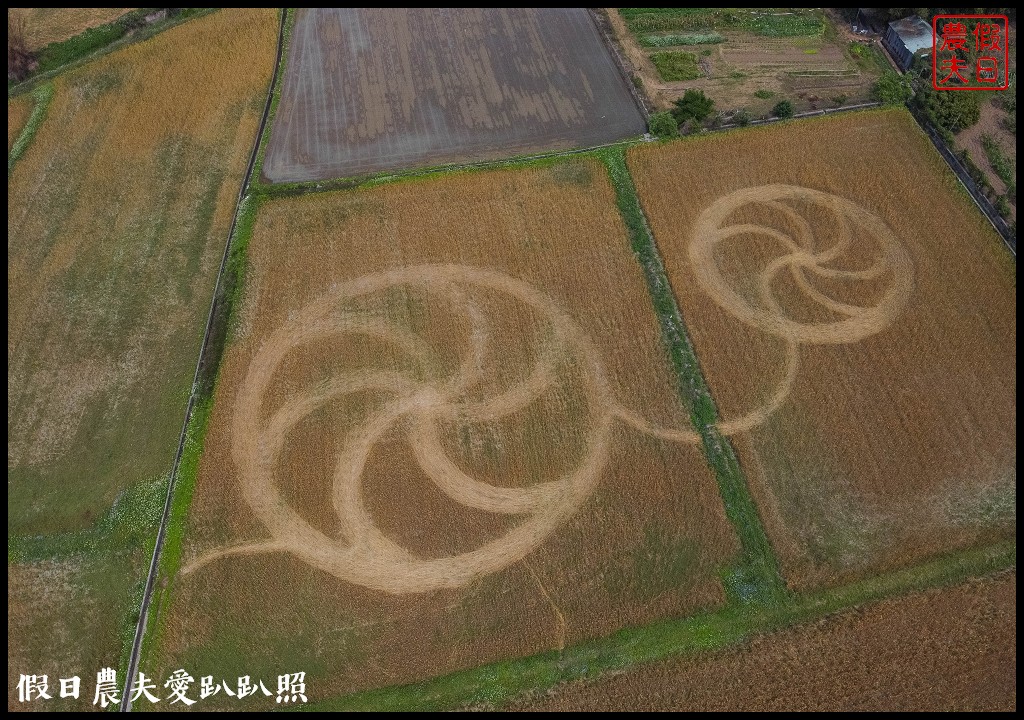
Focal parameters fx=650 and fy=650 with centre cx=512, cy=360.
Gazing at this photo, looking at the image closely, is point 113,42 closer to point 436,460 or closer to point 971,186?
point 436,460

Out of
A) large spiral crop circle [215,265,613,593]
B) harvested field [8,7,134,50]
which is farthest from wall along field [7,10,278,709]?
harvested field [8,7,134,50]

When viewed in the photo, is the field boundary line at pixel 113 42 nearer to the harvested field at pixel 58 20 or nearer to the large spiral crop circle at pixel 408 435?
the harvested field at pixel 58 20

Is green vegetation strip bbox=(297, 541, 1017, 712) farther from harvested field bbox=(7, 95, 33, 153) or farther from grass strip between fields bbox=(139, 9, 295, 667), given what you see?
harvested field bbox=(7, 95, 33, 153)

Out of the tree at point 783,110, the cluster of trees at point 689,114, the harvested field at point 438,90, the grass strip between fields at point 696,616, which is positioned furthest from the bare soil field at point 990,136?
the grass strip between fields at point 696,616

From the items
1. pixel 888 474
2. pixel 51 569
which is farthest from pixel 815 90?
pixel 51 569

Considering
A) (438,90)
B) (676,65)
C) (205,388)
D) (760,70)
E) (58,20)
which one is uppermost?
(58,20)

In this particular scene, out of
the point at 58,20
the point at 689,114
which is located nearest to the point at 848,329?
the point at 689,114

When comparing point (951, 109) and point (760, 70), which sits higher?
point (760, 70)
